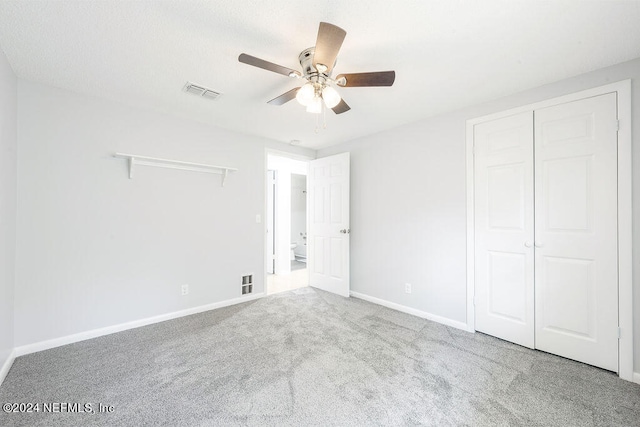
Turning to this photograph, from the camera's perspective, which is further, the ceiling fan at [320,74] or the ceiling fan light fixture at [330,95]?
the ceiling fan light fixture at [330,95]

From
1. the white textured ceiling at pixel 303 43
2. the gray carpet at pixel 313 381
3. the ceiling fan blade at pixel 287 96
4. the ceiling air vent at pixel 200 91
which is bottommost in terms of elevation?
the gray carpet at pixel 313 381

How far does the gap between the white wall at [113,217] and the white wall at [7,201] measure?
100mm

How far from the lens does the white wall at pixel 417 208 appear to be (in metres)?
2.84

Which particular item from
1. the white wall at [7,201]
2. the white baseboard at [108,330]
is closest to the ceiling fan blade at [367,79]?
the white wall at [7,201]

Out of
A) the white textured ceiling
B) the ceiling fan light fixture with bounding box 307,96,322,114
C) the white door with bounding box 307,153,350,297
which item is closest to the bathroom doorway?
the white door with bounding box 307,153,350,297

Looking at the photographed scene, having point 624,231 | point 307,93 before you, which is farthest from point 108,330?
point 624,231

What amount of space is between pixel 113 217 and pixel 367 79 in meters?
2.73

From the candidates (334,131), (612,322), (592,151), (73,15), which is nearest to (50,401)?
(73,15)

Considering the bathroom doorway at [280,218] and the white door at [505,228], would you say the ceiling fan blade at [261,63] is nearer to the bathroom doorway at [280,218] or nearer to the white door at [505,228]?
the white door at [505,228]

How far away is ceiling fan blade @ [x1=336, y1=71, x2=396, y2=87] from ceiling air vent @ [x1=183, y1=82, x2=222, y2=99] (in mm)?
1359

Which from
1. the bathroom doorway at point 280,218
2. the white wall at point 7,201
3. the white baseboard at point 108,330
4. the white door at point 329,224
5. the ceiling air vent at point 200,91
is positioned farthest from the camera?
the bathroom doorway at point 280,218

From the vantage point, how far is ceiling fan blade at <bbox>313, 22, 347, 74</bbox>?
1.35m

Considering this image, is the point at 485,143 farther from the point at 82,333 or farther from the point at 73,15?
the point at 82,333

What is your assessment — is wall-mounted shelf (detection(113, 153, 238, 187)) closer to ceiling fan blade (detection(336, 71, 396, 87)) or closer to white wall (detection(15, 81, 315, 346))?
white wall (detection(15, 81, 315, 346))
